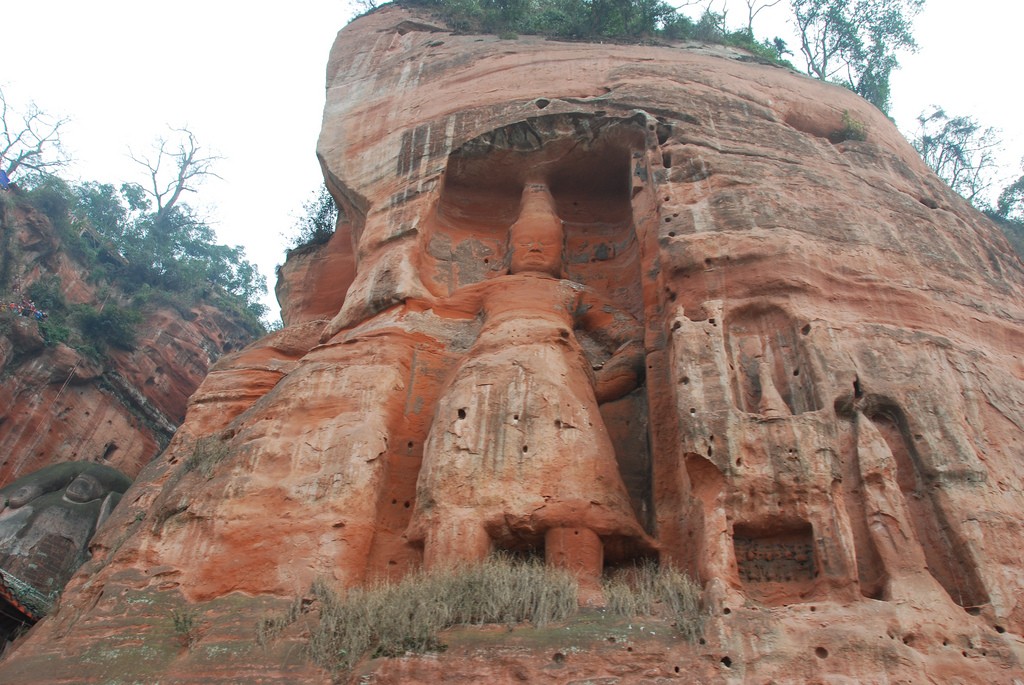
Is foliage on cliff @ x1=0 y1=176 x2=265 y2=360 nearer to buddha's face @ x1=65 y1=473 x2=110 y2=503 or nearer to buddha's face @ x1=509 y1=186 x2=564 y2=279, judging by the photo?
buddha's face @ x1=65 y1=473 x2=110 y2=503

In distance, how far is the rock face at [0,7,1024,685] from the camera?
6.91 m

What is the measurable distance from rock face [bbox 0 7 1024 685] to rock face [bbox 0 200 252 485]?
9.23m

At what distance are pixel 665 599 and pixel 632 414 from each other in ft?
13.1

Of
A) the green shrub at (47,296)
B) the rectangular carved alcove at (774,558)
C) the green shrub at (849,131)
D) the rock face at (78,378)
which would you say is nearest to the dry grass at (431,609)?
the rectangular carved alcove at (774,558)

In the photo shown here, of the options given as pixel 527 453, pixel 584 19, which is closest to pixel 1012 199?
pixel 584 19

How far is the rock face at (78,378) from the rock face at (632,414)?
30.3 feet

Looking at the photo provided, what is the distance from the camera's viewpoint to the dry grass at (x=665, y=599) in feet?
21.4

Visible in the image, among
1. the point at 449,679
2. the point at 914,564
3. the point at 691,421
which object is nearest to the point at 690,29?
the point at 691,421

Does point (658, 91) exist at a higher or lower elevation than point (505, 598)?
higher

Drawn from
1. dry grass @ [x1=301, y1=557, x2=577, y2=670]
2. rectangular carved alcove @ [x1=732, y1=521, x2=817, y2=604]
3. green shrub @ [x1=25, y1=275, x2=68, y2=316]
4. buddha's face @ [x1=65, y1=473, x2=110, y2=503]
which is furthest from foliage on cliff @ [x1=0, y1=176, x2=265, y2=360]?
rectangular carved alcove @ [x1=732, y1=521, x2=817, y2=604]

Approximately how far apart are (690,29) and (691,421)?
13808mm

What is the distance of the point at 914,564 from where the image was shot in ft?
23.5

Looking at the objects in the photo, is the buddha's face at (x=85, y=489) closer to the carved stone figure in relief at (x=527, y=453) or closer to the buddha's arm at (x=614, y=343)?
the carved stone figure in relief at (x=527, y=453)

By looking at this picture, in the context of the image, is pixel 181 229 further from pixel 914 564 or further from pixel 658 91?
pixel 914 564
